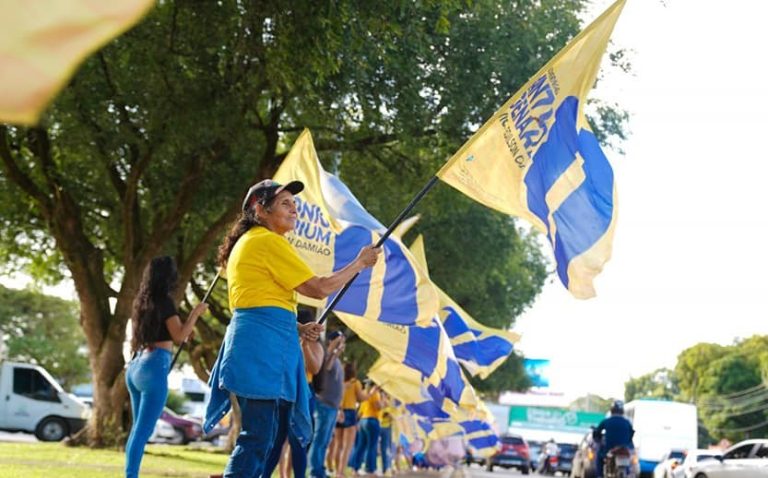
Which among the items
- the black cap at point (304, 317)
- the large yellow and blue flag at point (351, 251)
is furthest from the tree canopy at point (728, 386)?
the black cap at point (304, 317)

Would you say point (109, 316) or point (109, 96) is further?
point (109, 316)

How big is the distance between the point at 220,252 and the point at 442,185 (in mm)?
13936

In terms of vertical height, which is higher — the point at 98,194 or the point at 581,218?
the point at 98,194

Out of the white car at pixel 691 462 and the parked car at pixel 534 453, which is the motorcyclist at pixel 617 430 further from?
the parked car at pixel 534 453

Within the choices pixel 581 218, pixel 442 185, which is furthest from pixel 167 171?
pixel 581 218

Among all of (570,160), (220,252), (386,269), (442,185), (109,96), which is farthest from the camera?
(442,185)

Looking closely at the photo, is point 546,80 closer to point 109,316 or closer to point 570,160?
point 570,160

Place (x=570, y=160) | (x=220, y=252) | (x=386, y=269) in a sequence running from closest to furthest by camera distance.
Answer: (x=220, y=252) → (x=570, y=160) → (x=386, y=269)

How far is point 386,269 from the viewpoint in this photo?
1172cm

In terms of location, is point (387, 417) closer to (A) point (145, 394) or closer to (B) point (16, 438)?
(B) point (16, 438)

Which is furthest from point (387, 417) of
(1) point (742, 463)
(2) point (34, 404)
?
(2) point (34, 404)

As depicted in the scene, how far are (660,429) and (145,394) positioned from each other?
3645 centimetres

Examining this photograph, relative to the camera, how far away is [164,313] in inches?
312

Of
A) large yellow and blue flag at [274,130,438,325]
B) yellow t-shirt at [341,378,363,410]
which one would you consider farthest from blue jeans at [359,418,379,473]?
large yellow and blue flag at [274,130,438,325]
